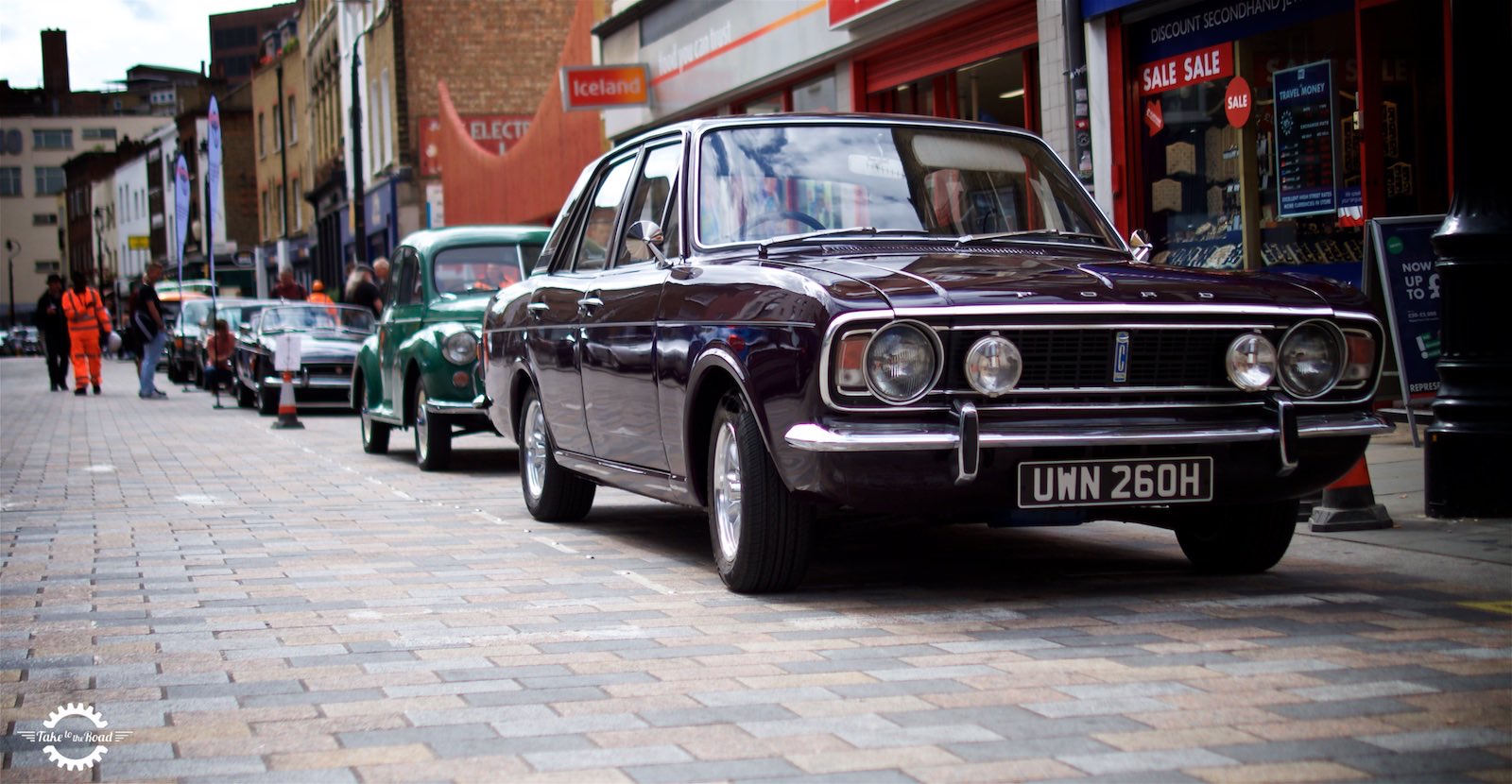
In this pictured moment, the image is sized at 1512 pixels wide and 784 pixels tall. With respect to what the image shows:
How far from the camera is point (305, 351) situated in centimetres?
2058

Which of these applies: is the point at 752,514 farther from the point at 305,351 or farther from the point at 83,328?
the point at 83,328

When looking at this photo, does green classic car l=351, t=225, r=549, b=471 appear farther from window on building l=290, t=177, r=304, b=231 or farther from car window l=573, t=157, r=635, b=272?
window on building l=290, t=177, r=304, b=231

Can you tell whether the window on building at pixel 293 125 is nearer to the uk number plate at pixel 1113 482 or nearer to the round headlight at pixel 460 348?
the round headlight at pixel 460 348

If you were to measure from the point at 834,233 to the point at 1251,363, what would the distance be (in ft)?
5.21

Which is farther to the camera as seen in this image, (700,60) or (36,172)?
(36,172)

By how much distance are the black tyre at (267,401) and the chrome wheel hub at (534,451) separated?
1222cm

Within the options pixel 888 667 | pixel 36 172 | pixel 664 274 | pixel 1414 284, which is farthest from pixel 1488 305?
pixel 36 172

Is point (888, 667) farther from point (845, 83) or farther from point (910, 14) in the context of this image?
point (845, 83)

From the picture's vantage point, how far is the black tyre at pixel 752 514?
19.7 ft

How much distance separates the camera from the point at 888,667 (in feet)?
16.1

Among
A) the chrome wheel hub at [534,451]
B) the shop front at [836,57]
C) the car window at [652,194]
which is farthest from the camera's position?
the shop front at [836,57]

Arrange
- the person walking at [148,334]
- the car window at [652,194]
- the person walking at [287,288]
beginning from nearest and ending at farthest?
the car window at [652,194], the person walking at [148,334], the person walking at [287,288]

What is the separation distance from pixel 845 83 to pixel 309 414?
24.1ft

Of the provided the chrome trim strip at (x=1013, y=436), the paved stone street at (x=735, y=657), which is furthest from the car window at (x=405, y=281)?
the chrome trim strip at (x=1013, y=436)
